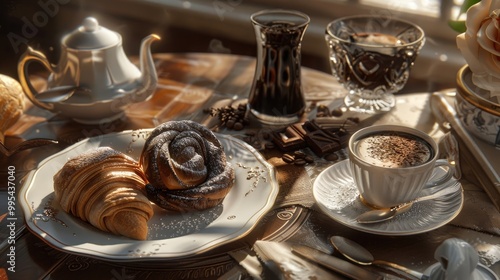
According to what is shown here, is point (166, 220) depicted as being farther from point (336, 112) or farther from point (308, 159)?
point (336, 112)

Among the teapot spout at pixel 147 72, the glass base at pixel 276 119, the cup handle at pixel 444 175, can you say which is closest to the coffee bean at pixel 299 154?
the glass base at pixel 276 119

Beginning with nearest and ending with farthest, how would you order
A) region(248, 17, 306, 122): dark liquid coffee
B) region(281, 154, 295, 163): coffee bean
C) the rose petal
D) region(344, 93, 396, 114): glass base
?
the rose petal, region(281, 154, 295, 163): coffee bean, region(248, 17, 306, 122): dark liquid coffee, region(344, 93, 396, 114): glass base

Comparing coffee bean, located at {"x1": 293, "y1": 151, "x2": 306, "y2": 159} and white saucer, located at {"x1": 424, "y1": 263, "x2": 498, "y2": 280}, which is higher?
white saucer, located at {"x1": 424, "y1": 263, "x2": 498, "y2": 280}

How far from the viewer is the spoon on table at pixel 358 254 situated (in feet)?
2.66

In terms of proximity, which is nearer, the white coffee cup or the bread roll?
the white coffee cup

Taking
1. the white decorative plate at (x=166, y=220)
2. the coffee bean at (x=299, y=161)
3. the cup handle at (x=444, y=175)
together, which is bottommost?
the coffee bean at (x=299, y=161)

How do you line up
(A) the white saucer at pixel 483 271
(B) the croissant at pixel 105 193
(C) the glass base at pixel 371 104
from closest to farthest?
(A) the white saucer at pixel 483 271
(B) the croissant at pixel 105 193
(C) the glass base at pixel 371 104

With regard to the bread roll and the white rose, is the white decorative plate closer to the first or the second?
the bread roll

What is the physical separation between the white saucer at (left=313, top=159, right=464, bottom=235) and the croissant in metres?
0.29

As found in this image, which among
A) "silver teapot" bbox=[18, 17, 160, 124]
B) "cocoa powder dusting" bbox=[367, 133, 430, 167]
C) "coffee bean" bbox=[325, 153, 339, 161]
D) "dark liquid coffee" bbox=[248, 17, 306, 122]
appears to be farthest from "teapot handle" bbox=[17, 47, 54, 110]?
"cocoa powder dusting" bbox=[367, 133, 430, 167]

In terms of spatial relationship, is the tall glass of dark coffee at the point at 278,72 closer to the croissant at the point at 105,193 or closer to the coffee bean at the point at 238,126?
the coffee bean at the point at 238,126

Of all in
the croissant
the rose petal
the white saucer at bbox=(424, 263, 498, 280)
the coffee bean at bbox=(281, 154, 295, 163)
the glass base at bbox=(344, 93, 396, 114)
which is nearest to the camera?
the white saucer at bbox=(424, 263, 498, 280)

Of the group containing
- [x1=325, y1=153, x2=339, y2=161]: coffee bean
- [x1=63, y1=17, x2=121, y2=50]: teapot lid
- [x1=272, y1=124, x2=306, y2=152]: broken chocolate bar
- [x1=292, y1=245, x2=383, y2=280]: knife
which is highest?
[x1=63, y1=17, x2=121, y2=50]: teapot lid

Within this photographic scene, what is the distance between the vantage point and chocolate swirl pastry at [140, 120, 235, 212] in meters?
0.95
